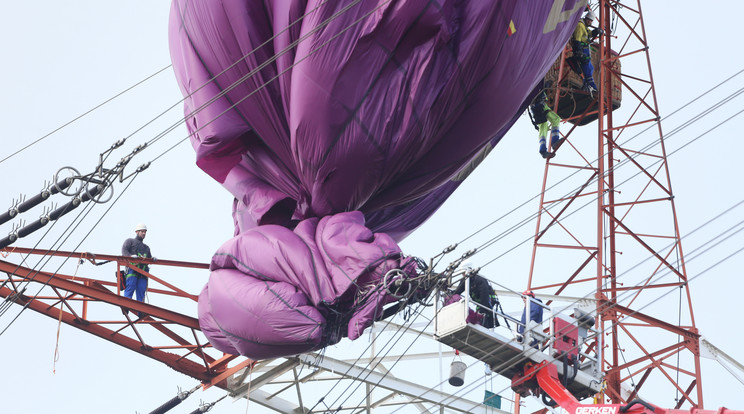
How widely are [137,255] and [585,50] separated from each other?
1111 centimetres

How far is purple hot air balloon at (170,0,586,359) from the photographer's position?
64.2ft

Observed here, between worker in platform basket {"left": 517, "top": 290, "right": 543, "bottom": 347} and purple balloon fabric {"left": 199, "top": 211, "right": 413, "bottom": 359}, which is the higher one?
worker in platform basket {"left": 517, "top": 290, "right": 543, "bottom": 347}

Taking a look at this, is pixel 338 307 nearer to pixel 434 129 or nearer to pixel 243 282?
pixel 243 282

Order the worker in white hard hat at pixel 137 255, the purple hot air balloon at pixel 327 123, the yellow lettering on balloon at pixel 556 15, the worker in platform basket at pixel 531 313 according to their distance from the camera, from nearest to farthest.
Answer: the purple hot air balloon at pixel 327 123 → the yellow lettering on balloon at pixel 556 15 → the worker in platform basket at pixel 531 313 → the worker in white hard hat at pixel 137 255

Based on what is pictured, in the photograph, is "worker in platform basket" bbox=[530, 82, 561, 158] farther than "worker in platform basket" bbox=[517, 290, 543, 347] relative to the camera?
Yes

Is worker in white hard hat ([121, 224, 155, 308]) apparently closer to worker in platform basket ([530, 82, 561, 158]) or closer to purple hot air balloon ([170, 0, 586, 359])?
purple hot air balloon ([170, 0, 586, 359])

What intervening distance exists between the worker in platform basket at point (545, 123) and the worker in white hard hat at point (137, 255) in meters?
8.19

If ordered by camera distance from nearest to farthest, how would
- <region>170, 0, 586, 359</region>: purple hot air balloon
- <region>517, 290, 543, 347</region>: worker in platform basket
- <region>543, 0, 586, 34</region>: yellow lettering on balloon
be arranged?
<region>170, 0, 586, 359</region>: purple hot air balloon
<region>543, 0, 586, 34</region>: yellow lettering on balloon
<region>517, 290, 543, 347</region>: worker in platform basket

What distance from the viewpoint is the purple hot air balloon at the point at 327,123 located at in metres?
19.6

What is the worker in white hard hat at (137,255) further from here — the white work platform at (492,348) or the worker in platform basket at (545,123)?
the worker in platform basket at (545,123)

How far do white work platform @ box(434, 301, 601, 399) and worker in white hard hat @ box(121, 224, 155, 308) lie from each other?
6.05 meters

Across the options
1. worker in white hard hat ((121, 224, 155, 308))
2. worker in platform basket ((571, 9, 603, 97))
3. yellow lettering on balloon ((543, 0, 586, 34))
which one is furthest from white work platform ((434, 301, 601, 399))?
worker in platform basket ((571, 9, 603, 97))

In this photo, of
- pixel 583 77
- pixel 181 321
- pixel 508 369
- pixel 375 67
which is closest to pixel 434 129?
pixel 375 67

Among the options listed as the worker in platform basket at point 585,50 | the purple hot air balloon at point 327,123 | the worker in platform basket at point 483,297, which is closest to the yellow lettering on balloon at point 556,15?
the purple hot air balloon at point 327,123
